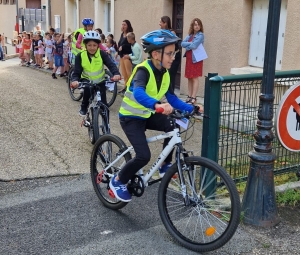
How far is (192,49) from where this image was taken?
926 cm

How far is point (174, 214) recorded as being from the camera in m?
4.11

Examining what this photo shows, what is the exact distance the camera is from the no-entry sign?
14.4 feet

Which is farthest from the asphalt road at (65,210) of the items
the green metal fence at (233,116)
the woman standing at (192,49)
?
the woman standing at (192,49)

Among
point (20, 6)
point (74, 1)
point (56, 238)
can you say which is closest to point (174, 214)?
point (56, 238)

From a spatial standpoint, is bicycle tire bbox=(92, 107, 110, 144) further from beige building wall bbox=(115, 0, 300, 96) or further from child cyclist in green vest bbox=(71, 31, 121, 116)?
beige building wall bbox=(115, 0, 300, 96)

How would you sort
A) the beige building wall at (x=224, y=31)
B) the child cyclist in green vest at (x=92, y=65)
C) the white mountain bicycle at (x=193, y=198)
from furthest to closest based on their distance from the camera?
the beige building wall at (x=224, y=31)
the child cyclist in green vest at (x=92, y=65)
the white mountain bicycle at (x=193, y=198)

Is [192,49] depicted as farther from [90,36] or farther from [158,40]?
[158,40]

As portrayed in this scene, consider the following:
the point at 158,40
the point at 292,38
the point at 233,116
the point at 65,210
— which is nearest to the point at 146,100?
the point at 158,40

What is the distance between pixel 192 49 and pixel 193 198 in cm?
593

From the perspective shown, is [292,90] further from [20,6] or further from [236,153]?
[20,6]

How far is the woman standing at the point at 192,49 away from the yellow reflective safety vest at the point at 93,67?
10.1ft

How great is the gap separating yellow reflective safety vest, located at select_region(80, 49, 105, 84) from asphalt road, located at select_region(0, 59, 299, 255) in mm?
1024

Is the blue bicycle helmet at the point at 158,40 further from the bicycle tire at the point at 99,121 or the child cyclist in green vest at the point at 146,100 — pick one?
the bicycle tire at the point at 99,121

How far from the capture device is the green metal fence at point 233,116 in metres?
4.39
